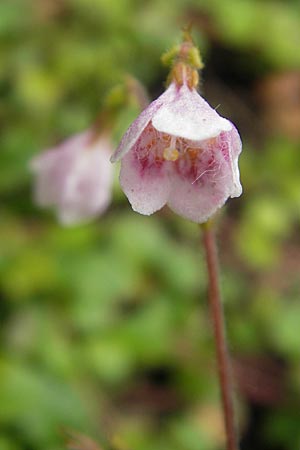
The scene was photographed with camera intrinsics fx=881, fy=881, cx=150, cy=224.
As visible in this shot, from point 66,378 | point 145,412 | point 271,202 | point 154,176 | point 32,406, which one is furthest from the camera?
point 271,202

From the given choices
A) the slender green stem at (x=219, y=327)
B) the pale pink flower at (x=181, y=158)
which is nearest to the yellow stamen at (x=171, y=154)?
the pale pink flower at (x=181, y=158)

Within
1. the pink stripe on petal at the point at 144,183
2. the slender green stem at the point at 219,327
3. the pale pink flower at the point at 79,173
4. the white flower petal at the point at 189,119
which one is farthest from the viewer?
the pale pink flower at the point at 79,173

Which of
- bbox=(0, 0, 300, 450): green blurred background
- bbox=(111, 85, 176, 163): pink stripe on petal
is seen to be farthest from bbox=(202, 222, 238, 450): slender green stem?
bbox=(111, 85, 176, 163): pink stripe on petal

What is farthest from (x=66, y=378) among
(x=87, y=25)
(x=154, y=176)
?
(x=87, y=25)

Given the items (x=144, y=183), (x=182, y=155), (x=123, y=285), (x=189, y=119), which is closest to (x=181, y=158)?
(x=182, y=155)

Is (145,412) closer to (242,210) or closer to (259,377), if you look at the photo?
(259,377)

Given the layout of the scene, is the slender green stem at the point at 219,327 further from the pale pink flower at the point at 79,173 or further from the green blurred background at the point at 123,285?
the pale pink flower at the point at 79,173
